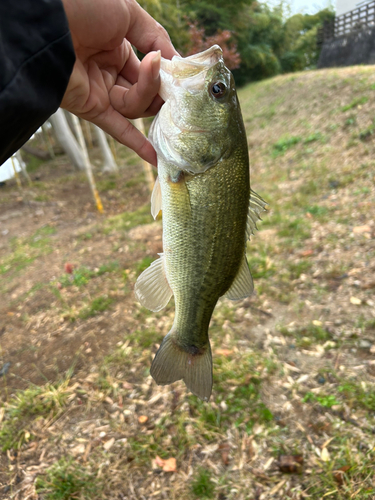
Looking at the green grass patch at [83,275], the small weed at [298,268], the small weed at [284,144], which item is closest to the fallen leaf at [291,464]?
the small weed at [298,268]

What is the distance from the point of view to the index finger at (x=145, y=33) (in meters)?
1.81

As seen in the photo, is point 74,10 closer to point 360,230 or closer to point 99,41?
point 99,41

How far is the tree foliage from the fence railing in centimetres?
506

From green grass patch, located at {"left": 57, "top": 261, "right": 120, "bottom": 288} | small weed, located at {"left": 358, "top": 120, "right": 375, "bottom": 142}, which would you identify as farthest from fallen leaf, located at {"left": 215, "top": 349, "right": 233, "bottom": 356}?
small weed, located at {"left": 358, "top": 120, "right": 375, "bottom": 142}

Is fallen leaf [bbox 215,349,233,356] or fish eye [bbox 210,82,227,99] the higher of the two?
fish eye [bbox 210,82,227,99]

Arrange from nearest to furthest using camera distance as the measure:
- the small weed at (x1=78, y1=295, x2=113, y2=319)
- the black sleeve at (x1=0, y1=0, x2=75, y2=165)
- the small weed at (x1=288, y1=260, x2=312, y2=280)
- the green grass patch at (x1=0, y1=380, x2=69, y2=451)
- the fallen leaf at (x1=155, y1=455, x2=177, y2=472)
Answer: the black sleeve at (x1=0, y1=0, x2=75, y2=165) → the fallen leaf at (x1=155, y1=455, x2=177, y2=472) → the green grass patch at (x1=0, y1=380, x2=69, y2=451) → the small weed at (x1=78, y1=295, x2=113, y2=319) → the small weed at (x1=288, y1=260, x2=312, y2=280)

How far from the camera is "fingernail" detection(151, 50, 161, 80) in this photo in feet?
5.19

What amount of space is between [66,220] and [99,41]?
7.62 m

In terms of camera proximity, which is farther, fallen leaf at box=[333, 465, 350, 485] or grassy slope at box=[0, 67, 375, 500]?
grassy slope at box=[0, 67, 375, 500]

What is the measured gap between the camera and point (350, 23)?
16500 mm

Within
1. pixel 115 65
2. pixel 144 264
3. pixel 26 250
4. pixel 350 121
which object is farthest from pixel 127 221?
pixel 350 121

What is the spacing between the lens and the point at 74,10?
1.56 metres

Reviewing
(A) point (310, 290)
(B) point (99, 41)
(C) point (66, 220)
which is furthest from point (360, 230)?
(C) point (66, 220)

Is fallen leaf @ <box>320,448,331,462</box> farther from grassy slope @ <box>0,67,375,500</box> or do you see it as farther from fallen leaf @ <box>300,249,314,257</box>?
fallen leaf @ <box>300,249,314,257</box>
